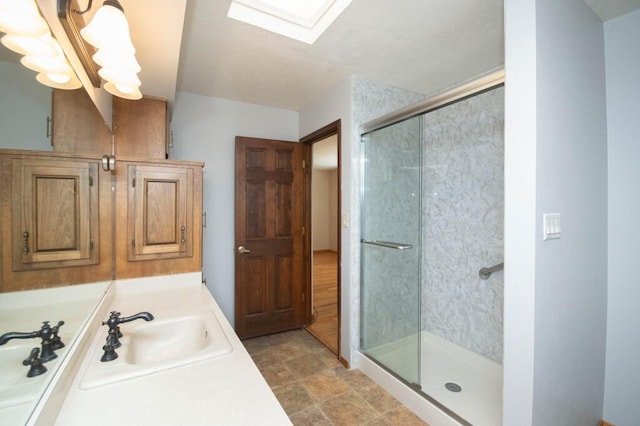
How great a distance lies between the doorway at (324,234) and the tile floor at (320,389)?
239 mm

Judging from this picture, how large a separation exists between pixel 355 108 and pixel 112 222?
1935 mm

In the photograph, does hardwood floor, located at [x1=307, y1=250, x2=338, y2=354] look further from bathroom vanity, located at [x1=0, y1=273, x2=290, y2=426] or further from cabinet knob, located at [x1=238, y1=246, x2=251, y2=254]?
bathroom vanity, located at [x1=0, y1=273, x2=290, y2=426]

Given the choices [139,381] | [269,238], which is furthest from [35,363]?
[269,238]

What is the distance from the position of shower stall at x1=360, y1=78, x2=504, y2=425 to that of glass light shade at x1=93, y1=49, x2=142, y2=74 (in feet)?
5.22

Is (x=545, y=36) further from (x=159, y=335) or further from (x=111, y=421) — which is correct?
(x=159, y=335)

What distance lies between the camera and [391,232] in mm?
2301

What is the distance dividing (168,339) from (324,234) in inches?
274

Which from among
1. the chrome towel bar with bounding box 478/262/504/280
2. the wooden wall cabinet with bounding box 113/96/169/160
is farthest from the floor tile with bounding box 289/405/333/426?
the wooden wall cabinet with bounding box 113/96/169/160

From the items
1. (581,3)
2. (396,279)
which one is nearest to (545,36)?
(581,3)

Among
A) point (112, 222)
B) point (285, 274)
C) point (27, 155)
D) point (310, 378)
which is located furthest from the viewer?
point (285, 274)

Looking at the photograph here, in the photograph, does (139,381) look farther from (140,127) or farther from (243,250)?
(243,250)

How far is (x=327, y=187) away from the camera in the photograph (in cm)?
821

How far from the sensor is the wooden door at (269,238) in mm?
2805

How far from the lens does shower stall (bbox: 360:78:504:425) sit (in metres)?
2.16
